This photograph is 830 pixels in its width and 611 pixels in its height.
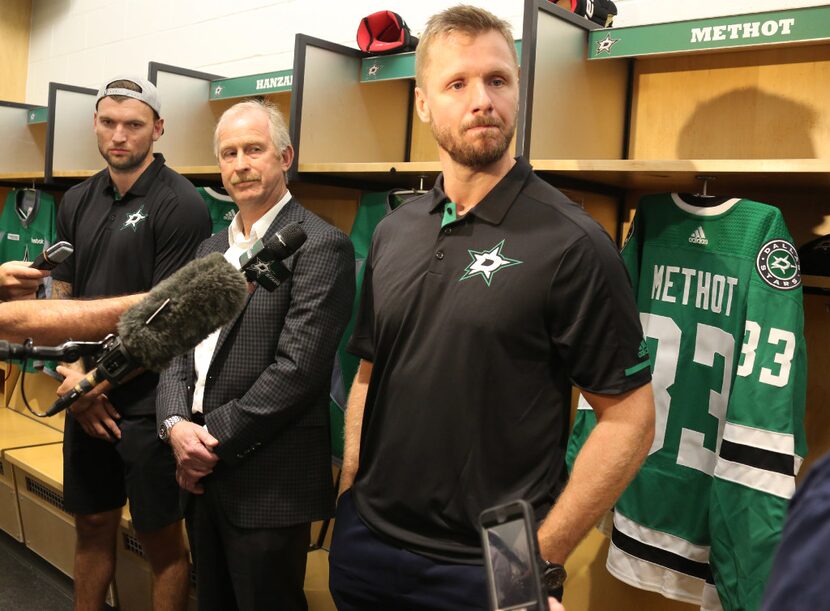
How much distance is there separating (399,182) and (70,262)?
3.66 feet

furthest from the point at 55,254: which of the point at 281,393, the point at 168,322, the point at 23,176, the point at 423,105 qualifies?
the point at 23,176

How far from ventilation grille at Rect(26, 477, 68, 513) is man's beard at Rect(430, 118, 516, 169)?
2.49 metres

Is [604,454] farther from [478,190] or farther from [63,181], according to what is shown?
[63,181]

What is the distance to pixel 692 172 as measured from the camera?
68.0 inches

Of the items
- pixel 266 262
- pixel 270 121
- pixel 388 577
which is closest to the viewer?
pixel 266 262

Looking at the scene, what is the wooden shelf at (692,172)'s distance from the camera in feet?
5.24

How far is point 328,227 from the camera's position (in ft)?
6.66

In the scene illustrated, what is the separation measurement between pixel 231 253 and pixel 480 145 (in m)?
0.90

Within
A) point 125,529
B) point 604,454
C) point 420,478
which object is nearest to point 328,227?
point 420,478

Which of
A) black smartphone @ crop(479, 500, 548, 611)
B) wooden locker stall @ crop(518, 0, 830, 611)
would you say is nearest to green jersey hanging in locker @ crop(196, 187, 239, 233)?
wooden locker stall @ crop(518, 0, 830, 611)

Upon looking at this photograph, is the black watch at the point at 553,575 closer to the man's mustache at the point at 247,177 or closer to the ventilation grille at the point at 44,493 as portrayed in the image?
the man's mustache at the point at 247,177

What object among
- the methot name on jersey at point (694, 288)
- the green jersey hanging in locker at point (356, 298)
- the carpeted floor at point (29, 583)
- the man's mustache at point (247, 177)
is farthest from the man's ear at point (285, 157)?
the carpeted floor at point (29, 583)

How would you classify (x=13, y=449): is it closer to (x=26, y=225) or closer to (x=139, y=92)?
(x=26, y=225)

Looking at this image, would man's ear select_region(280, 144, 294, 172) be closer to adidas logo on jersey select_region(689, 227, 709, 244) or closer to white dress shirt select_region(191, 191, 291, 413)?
white dress shirt select_region(191, 191, 291, 413)
